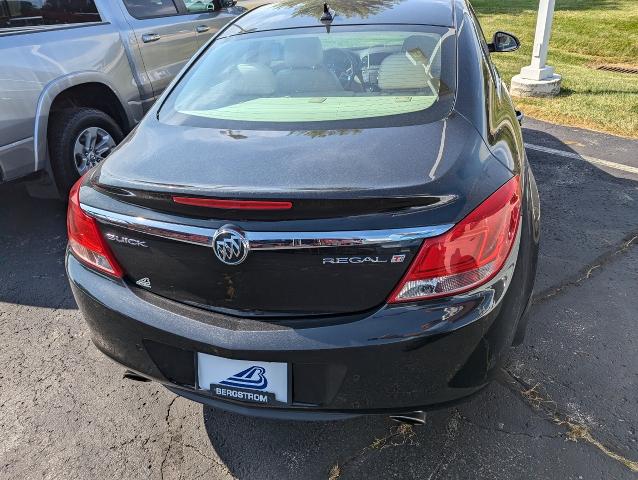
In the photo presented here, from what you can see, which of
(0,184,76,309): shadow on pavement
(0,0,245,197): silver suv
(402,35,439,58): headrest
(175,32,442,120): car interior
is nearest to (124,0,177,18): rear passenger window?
(0,0,245,197): silver suv

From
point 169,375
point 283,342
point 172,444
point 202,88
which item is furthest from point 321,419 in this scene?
point 202,88

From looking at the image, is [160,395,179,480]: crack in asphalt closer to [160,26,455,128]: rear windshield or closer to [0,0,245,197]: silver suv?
[160,26,455,128]: rear windshield

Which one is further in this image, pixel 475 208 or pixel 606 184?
pixel 606 184

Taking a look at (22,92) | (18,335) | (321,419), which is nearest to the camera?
(321,419)

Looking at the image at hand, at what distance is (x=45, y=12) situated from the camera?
4117mm

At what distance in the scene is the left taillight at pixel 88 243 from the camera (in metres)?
2.03

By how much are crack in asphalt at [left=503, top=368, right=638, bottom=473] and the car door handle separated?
399 centimetres

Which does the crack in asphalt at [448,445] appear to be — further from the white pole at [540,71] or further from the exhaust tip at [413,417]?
the white pole at [540,71]

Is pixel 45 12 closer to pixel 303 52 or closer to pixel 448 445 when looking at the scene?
pixel 303 52

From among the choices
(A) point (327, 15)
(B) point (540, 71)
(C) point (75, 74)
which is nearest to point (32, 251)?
(C) point (75, 74)

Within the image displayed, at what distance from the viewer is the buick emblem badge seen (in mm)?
1740

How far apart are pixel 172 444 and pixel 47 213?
9.67 ft

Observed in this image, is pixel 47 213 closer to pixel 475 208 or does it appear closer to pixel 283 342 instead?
pixel 283 342

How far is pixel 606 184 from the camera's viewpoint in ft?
15.3
